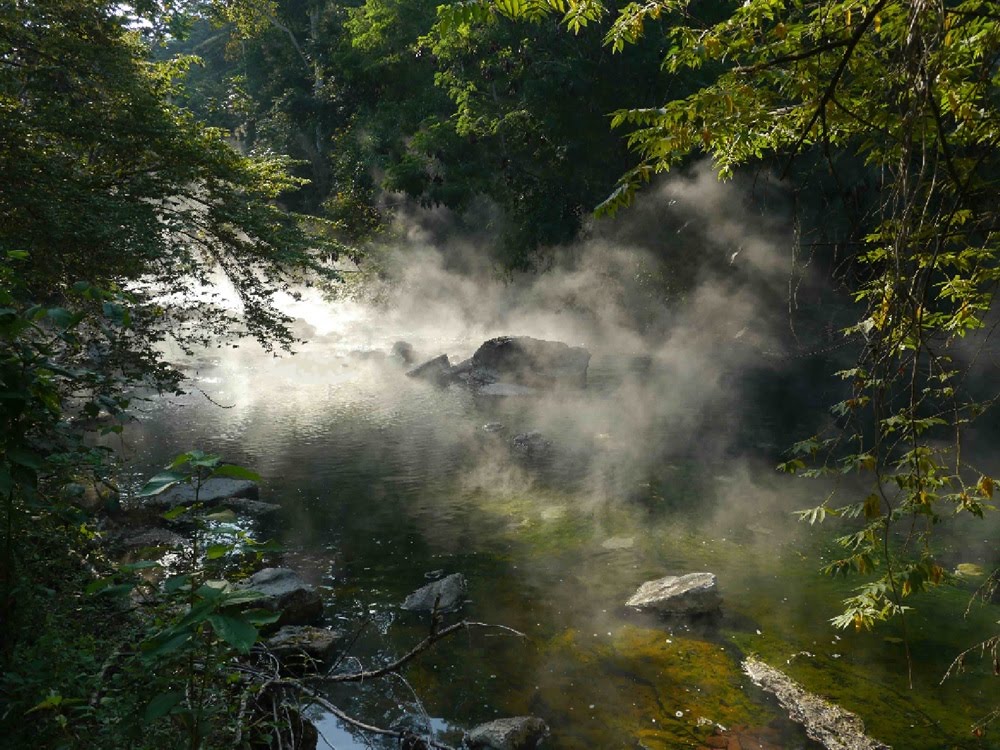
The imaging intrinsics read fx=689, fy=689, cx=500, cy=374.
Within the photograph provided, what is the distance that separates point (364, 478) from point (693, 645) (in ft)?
21.4

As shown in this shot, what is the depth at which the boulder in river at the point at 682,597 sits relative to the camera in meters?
6.82

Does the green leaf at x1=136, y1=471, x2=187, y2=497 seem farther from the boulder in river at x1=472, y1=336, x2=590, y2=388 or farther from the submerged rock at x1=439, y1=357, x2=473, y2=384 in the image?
the submerged rock at x1=439, y1=357, x2=473, y2=384

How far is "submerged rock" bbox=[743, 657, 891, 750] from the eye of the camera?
16.4ft

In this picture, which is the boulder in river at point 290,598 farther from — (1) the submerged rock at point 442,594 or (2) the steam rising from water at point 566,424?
(1) the submerged rock at point 442,594

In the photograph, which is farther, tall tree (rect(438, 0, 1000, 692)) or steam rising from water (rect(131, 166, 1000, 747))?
steam rising from water (rect(131, 166, 1000, 747))

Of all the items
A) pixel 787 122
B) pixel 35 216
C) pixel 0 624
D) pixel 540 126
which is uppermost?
pixel 540 126

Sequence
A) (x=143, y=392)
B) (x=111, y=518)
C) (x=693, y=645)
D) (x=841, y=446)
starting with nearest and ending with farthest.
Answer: (x=693, y=645), (x=111, y=518), (x=841, y=446), (x=143, y=392)

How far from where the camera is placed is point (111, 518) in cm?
871

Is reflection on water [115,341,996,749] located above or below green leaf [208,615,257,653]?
below

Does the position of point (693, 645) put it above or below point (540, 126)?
below

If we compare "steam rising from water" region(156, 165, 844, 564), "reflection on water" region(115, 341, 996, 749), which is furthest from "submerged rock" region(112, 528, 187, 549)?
"steam rising from water" region(156, 165, 844, 564)

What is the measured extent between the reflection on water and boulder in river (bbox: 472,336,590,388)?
7.21 ft

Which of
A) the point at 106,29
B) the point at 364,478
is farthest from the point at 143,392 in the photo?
the point at 106,29

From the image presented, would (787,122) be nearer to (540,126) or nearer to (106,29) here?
(106,29)
